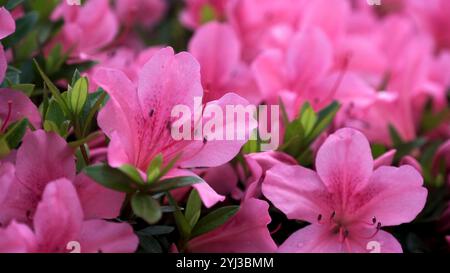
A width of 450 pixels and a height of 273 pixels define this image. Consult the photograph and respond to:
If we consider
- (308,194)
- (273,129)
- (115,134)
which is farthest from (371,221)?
(115,134)

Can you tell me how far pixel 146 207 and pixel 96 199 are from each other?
0.07 metres

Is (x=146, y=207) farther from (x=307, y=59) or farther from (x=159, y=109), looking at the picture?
(x=307, y=59)

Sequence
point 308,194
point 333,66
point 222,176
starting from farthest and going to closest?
point 333,66, point 222,176, point 308,194

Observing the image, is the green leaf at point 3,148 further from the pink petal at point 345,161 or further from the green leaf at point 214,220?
the pink petal at point 345,161

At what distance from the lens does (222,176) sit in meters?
0.92

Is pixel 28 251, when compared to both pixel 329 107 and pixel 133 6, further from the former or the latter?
pixel 133 6

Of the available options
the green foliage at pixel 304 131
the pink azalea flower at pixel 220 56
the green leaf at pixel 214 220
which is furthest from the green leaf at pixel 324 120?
the green leaf at pixel 214 220

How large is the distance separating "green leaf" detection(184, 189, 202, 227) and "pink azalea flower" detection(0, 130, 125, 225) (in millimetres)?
89

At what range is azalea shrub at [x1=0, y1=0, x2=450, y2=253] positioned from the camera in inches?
28.3

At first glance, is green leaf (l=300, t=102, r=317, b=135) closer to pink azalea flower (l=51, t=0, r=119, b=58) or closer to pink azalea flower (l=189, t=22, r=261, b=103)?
pink azalea flower (l=189, t=22, r=261, b=103)

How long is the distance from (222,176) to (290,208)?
0.52 ft

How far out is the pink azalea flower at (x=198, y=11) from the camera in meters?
1.34

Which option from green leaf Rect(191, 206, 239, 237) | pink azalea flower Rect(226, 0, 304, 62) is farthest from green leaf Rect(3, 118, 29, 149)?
pink azalea flower Rect(226, 0, 304, 62)

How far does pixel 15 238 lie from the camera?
0.68 metres
